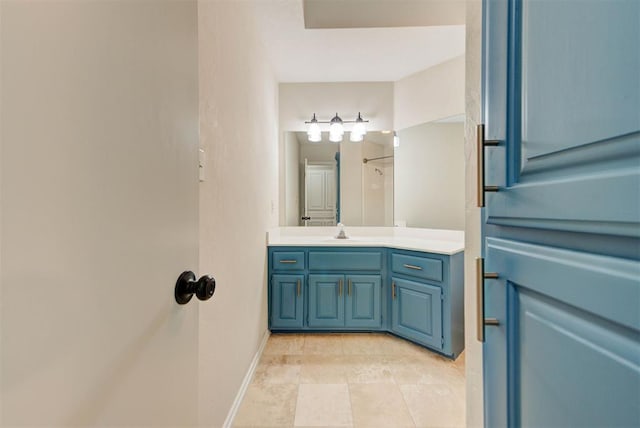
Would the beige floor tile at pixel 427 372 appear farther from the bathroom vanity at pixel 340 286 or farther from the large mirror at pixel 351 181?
the large mirror at pixel 351 181

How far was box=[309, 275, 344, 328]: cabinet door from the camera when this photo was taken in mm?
2504

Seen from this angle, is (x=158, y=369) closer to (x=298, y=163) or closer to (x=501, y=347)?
(x=501, y=347)

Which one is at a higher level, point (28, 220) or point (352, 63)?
point (352, 63)

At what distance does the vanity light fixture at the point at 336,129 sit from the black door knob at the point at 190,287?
2639 mm

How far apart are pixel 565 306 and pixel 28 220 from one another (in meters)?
0.75

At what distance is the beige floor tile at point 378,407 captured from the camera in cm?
152

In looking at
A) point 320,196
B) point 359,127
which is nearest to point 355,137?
point 359,127

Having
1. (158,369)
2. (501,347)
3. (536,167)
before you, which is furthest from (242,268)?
(536,167)

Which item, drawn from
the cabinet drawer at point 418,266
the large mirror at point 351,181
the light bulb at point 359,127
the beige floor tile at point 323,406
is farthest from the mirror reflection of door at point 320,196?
the beige floor tile at point 323,406

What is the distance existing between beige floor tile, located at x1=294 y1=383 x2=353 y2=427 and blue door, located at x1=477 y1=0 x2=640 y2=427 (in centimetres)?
105

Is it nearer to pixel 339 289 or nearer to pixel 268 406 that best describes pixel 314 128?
pixel 339 289

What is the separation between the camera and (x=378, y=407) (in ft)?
5.35

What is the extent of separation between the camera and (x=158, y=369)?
537 mm

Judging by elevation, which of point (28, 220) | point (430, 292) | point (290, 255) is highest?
point (28, 220)
